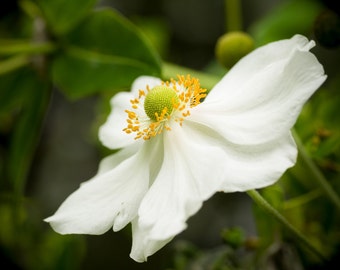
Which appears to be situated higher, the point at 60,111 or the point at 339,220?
the point at 339,220

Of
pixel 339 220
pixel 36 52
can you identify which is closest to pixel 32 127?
pixel 36 52

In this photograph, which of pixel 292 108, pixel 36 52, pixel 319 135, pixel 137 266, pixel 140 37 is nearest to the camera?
pixel 292 108

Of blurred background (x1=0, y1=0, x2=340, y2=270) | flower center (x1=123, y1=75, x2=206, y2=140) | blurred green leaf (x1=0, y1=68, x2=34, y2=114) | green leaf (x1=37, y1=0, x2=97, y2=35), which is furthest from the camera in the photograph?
blurred green leaf (x1=0, y1=68, x2=34, y2=114)

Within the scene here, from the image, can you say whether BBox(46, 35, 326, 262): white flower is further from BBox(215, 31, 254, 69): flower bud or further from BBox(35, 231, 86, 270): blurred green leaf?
BBox(35, 231, 86, 270): blurred green leaf

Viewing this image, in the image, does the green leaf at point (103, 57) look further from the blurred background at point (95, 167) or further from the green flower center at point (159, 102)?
the green flower center at point (159, 102)

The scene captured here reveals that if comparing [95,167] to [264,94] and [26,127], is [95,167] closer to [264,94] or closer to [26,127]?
[26,127]

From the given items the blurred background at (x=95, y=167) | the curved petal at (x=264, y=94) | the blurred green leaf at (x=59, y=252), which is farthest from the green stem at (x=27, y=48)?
the curved petal at (x=264, y=94)

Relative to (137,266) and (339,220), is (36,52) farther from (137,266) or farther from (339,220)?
(137,266)

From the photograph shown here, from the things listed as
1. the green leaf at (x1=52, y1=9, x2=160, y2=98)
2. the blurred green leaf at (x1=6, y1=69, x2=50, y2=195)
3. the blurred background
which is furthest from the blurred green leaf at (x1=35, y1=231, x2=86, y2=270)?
the green leaf at (x1=52, y1=9, x2=160, y2=98)
